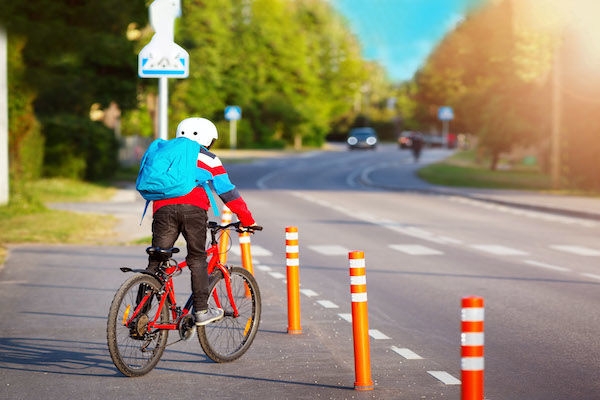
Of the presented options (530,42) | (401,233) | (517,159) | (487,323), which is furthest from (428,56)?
(487,323)

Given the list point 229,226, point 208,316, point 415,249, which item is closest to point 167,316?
point 208,316

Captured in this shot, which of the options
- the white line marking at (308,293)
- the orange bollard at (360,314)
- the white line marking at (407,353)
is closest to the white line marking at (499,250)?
the white line marking at (308,293)

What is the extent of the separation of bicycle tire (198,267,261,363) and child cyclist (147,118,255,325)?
173 millimetres

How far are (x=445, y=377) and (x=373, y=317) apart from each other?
10.5 feet

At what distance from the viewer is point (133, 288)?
26.4 ft

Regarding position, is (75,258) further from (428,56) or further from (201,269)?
(428,56)

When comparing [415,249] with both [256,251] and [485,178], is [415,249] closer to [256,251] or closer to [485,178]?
[256,251]

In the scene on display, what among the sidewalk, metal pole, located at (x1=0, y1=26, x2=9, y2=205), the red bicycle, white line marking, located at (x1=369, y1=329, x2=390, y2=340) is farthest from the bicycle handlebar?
the sidewalk

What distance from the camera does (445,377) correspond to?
26.9 feet

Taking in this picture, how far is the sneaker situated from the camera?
333 inches

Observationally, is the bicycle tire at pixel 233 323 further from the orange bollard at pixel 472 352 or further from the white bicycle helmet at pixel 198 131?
the orange bollard at pixel 472 352

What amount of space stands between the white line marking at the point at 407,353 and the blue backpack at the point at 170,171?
199cm

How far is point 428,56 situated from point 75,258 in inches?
2389

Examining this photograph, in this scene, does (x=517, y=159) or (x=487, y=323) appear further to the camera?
(x=517, y=159)
